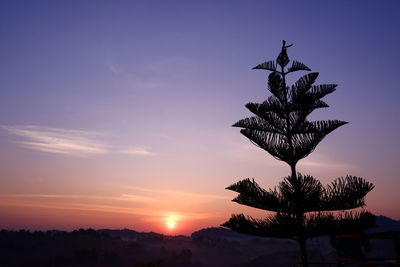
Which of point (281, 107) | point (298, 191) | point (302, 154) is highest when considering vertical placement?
point (281, 107)

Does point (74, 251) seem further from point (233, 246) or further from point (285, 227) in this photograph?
point (285, 227)

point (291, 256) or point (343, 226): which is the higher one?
point (343, 226)

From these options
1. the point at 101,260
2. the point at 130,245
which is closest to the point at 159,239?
the point at 130,245

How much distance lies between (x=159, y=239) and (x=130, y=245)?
3243 cm

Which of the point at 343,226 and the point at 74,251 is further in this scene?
the point at 74,251

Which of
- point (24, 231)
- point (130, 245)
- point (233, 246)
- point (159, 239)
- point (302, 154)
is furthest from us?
point (233, 246)

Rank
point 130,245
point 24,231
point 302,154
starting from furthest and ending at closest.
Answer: point 130,245 < point 24,231 < point 302,154

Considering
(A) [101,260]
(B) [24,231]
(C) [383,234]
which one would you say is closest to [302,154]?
(C) [383,234]

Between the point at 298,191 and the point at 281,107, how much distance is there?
2.32 meters

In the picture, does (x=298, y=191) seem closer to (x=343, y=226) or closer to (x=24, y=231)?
(x=343, y=226)

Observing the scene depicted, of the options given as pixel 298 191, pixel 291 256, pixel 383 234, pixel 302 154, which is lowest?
pixel 291 256

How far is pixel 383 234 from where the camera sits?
4.62m

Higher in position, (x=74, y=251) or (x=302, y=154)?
(x=302, y=154)

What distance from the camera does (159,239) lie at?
143750mm
